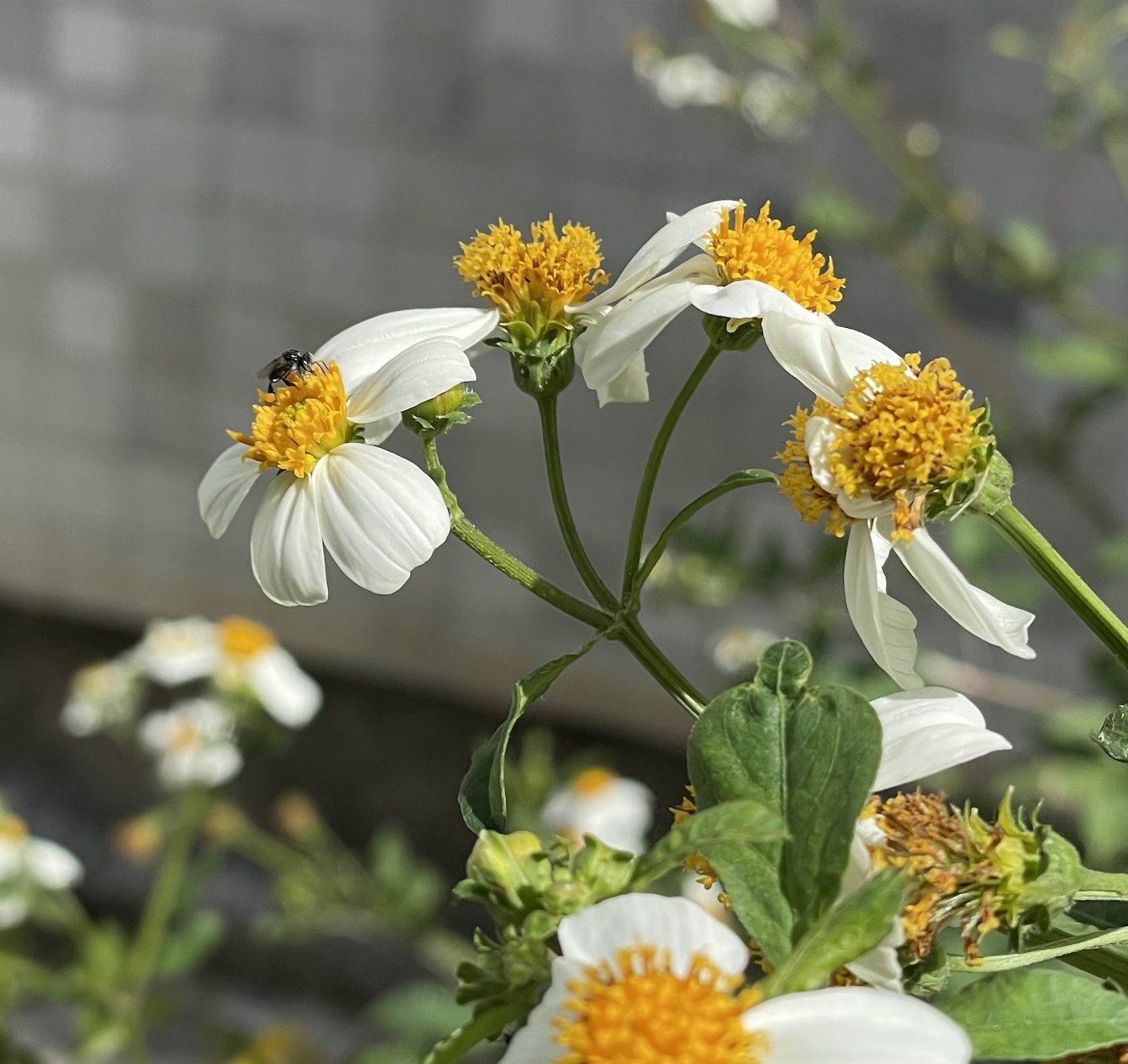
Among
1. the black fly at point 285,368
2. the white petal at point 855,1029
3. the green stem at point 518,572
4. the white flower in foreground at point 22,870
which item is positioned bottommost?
the white petal at point 855,1029

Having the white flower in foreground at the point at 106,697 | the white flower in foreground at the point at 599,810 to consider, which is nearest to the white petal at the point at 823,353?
the white flower in foreground at the point at 599,810

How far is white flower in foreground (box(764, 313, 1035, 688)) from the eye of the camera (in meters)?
0.31

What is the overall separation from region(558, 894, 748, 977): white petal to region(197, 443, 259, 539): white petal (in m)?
0.19

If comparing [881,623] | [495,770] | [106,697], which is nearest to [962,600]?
[881,623]

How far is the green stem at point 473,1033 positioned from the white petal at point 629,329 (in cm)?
16

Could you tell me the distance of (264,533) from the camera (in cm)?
35

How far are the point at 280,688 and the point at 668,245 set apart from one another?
824mm

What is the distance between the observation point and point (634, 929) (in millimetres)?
228

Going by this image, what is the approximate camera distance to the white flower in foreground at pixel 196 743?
3.42ft

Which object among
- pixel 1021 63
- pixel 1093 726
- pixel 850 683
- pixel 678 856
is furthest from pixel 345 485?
pixel 1021 63

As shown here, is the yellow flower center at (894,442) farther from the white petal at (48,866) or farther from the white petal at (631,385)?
the white petal at (48,866)

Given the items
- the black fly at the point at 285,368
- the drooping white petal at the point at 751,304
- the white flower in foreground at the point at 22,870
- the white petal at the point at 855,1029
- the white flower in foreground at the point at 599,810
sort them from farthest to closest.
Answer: the white flower in foreground at the point at 599,810
the white flower in foreground at the point at 22,870
the black fly at the point at 285,368
the drooping white petal at the point at 751,304
the white petal at the point at 855,1029

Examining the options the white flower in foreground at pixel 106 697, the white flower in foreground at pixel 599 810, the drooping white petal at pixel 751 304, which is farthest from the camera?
the white flower in foreground at pixel 106 697

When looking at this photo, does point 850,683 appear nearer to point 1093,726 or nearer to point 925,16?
point 1093,726
